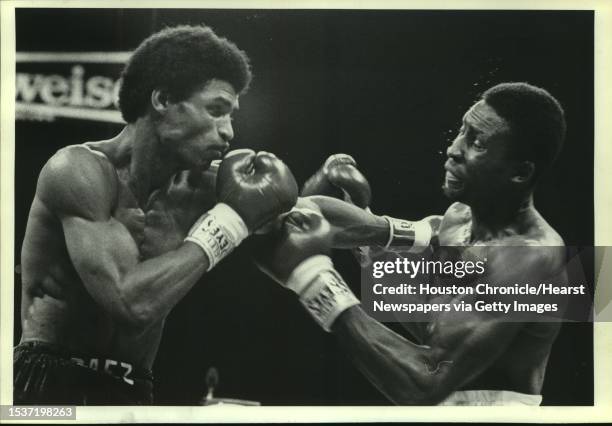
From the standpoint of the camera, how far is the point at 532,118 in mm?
4465

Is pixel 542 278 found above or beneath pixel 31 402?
above

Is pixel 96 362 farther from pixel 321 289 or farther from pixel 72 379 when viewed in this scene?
pixel 321 289

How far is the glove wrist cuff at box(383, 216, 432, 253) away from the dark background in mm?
53

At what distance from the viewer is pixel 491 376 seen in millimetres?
4438

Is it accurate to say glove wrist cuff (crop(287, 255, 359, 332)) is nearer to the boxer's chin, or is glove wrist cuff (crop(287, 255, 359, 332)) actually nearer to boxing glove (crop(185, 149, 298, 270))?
boxing glove (crop(185, 149, 298, 270))

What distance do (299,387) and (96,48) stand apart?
6.86ft

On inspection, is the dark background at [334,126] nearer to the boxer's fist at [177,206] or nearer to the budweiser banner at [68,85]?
the budweiser banner at [68,85]

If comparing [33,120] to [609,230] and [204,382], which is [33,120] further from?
[609,230]

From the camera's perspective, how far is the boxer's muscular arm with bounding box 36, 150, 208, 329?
14.0 ft

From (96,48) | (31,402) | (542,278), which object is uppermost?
(96,48)

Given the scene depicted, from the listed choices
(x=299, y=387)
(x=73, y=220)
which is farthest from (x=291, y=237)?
(x=73, y=220)

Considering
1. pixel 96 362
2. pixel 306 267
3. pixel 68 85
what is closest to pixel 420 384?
pixel 306 267

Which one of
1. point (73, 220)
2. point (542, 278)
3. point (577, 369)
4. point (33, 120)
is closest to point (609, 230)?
point (542, 278)

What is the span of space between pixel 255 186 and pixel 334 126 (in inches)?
20.9
